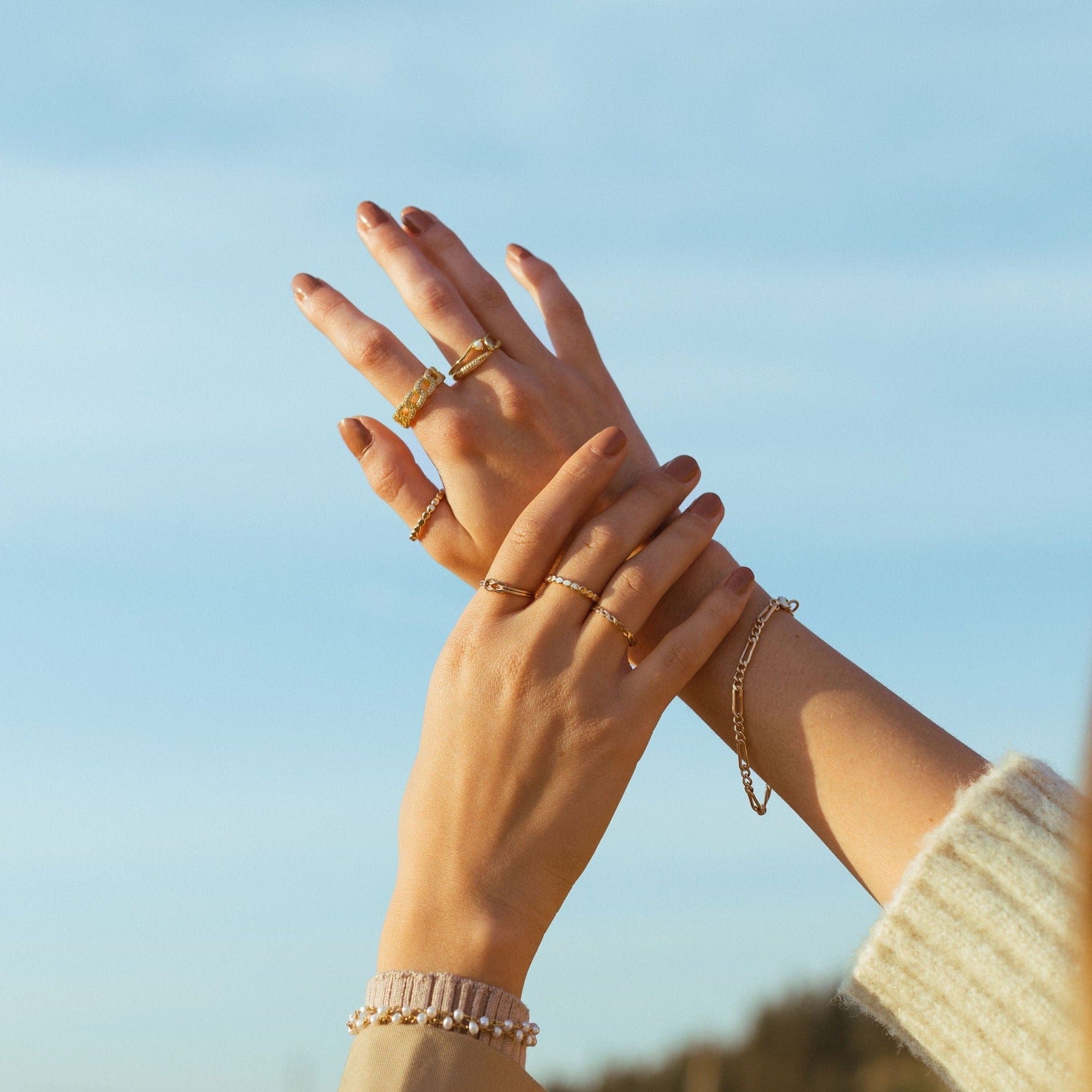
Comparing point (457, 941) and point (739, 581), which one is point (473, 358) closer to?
point (739, 581)

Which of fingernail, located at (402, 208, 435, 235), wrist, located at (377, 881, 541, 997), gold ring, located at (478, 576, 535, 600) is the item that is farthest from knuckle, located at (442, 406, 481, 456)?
wrist, located at (377, 881, 541, 997)

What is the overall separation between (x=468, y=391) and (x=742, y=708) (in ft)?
2.89

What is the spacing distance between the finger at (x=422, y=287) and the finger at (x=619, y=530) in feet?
1.65

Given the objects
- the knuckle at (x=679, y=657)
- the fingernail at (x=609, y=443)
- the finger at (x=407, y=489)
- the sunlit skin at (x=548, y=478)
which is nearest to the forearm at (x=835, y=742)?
the sunlit skin at (x=548, y=478)

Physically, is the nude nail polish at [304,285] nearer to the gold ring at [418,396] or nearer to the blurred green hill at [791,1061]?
the gold ring at [418,396]

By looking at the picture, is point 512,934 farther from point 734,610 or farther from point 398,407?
point 398,407

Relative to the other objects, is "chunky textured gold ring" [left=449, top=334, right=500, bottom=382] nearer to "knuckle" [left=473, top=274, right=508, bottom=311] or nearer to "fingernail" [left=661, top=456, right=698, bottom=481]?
"knuckle" [left=473, top=274, right=508, bottom=311]

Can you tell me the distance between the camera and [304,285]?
112 inches

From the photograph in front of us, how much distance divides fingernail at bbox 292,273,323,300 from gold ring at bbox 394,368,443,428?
0.40 m

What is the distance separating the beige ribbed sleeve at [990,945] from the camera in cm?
173

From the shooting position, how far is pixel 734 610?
7.97 feet

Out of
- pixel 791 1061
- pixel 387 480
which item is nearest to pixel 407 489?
pixel 387 480

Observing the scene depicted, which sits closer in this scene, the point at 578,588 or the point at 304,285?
the point at 578,588

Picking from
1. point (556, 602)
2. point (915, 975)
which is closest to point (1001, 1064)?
point (915, 975)
